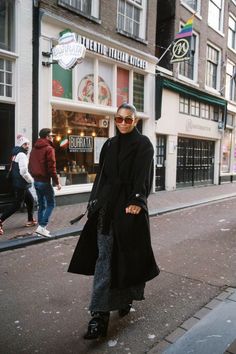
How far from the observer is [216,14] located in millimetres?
17938

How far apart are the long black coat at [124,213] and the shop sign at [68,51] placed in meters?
5.66

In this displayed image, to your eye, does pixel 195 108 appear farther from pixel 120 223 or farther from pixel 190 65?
pixel 120 223

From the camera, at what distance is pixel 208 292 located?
413 centimetres

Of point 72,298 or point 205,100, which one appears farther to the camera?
point 205,100

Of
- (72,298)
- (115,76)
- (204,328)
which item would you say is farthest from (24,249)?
(115,76)

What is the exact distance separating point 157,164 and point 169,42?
5257 millimetres

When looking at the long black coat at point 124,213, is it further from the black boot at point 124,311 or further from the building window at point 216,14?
the building window at point 216,14

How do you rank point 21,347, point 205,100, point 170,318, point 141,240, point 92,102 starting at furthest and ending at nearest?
point 205,100 < point 92,102 < point 170,318 < point 141,240 < point 21,347

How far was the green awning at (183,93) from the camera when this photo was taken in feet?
43.7

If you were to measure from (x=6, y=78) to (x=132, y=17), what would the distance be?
6.07m

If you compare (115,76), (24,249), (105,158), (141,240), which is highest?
(115,76)

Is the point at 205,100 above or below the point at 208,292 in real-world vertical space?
above

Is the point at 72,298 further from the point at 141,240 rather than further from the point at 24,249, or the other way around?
the point at 24,249

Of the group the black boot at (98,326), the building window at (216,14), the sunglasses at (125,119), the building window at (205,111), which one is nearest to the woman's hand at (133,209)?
the sunglasses at (125,119)
